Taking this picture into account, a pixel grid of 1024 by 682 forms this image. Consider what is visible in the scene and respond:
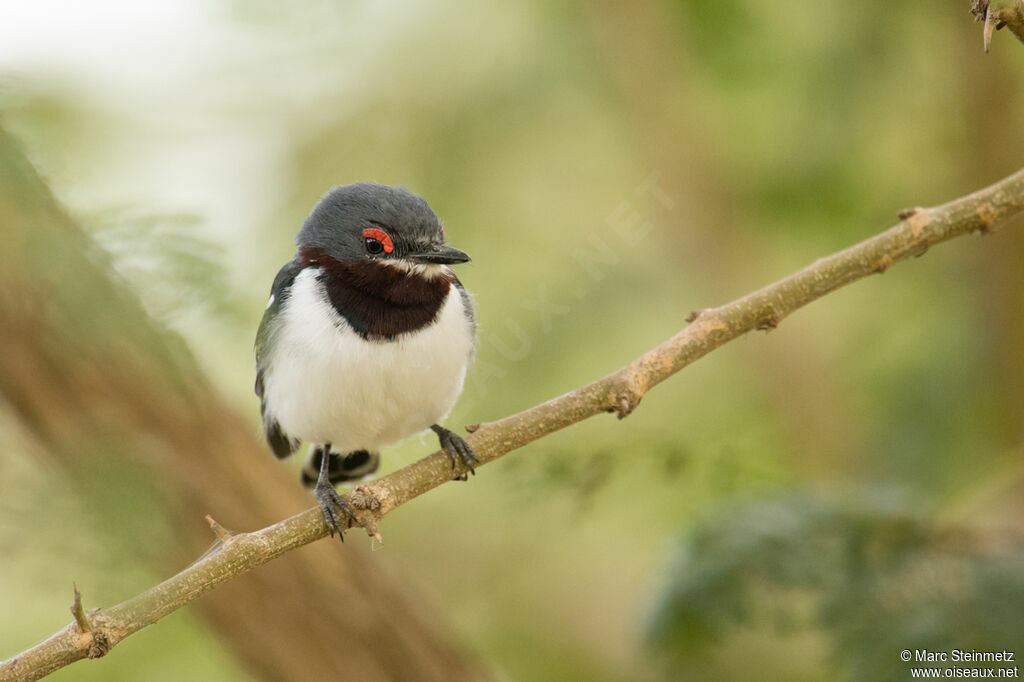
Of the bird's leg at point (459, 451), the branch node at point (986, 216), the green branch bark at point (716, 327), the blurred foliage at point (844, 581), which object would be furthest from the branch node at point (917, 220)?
the bird's leg at point (459, 451)

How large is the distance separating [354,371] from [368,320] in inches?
7.3

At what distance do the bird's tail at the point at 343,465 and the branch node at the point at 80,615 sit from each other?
6.62 ft

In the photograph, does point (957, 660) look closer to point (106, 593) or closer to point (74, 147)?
point (106, 593)

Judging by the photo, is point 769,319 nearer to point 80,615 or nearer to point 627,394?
point 627,394

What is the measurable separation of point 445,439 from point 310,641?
1.40 meters

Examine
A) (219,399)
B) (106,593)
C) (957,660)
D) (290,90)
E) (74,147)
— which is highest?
(290,90)

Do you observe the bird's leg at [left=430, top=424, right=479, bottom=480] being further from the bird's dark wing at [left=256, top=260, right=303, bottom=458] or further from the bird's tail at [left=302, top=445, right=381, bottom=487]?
the bird's tail at [left=302, top=445, right=381, bottom=487]

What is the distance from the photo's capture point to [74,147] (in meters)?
4.17

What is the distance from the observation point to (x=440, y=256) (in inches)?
137

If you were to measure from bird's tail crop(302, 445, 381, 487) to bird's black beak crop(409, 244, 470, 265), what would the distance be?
1243mm

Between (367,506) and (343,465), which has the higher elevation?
(343,465)

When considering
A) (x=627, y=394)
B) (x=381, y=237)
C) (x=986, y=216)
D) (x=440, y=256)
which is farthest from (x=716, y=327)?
(x=381, y=237)

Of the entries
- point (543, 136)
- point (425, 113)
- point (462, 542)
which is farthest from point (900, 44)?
point (462, 542)

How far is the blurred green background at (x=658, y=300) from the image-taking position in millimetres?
3604
